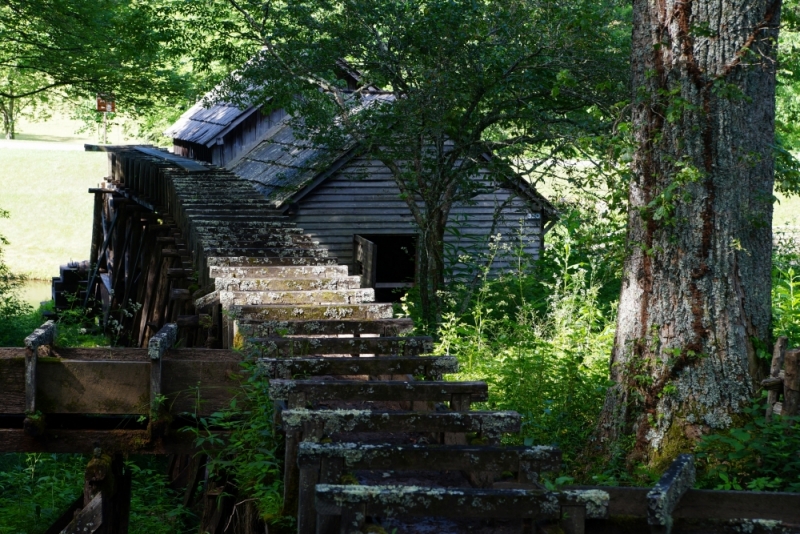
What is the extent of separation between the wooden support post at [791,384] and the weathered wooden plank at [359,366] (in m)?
1.88

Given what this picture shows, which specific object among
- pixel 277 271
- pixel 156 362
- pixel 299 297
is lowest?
pixel 156 362

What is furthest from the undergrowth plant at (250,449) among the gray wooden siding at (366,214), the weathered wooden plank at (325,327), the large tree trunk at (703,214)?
the gray wooden siding at (366,214)

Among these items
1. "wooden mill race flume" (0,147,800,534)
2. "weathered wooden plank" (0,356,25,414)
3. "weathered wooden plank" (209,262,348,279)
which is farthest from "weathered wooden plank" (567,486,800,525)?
"weathered wooden plank" (209,262,348,279)

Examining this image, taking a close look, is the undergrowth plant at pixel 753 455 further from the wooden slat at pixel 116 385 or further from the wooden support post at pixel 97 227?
the wooden support post at pixel 97 227

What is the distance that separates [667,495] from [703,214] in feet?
11.5

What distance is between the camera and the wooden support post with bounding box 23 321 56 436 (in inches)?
192

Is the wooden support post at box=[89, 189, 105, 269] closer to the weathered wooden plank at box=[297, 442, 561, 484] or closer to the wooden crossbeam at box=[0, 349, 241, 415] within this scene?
the wooden crossbeam at box=[0, 349, 241, 415]

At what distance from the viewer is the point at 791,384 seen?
5.24 m

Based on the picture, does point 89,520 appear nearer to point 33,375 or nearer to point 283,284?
point 33,375

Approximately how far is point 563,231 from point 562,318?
2.11 metres

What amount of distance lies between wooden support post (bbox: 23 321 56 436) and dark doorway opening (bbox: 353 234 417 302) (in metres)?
9.18

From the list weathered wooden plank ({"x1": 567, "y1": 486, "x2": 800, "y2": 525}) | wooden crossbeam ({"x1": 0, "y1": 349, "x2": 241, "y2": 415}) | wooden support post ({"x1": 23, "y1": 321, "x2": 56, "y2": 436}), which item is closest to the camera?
weathered wooden plank ({"x1": 567, "y1": 486, "x2": 800, "y2": 525})

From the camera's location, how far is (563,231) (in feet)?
A: 37.6

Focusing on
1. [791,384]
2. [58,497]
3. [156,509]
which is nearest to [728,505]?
[791,384]
